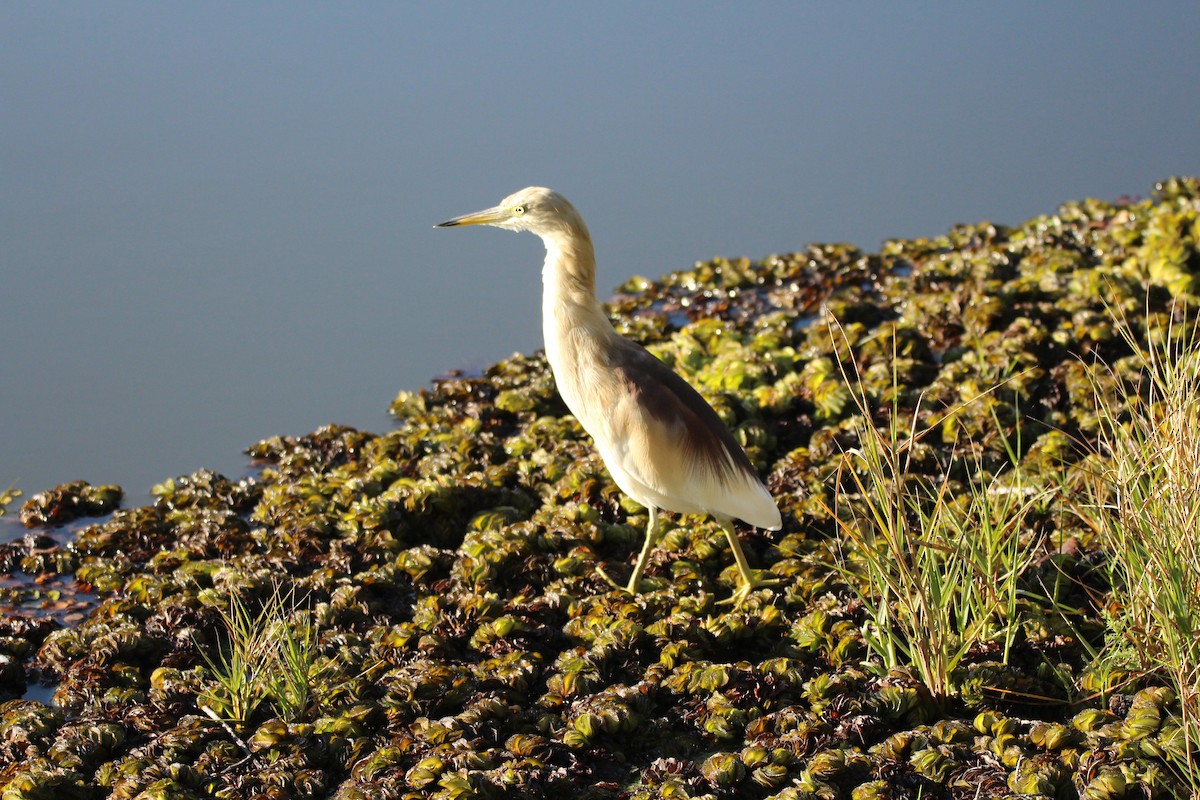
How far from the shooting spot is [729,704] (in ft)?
11.4

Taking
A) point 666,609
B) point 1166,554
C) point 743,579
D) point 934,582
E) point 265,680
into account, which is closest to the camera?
point 1166,554

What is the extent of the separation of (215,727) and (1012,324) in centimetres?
431

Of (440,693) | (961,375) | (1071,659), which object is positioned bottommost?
(1071,659)

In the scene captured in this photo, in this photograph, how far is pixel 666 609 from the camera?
4113 millimetres

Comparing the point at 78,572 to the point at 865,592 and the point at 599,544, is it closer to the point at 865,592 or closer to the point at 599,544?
the point at 599,544

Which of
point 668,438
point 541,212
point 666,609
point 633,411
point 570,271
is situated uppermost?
point 541,212

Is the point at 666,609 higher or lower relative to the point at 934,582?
lower

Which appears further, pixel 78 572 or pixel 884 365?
pixel 884 365

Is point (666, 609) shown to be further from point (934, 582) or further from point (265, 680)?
Result: point (265, 680)

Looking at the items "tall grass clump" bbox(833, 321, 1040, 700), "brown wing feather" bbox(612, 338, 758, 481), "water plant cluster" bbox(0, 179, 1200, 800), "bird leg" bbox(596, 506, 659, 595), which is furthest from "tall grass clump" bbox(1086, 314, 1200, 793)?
"bird leg" bbox(596, 506, 659, 595)

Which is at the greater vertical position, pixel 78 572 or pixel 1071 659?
pixel 78 572

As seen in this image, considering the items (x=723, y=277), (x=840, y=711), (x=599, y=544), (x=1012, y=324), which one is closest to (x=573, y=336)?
(x=599, y=544)

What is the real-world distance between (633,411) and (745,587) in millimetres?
734

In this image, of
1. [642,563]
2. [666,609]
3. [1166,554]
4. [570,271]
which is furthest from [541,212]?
[1166,554]
